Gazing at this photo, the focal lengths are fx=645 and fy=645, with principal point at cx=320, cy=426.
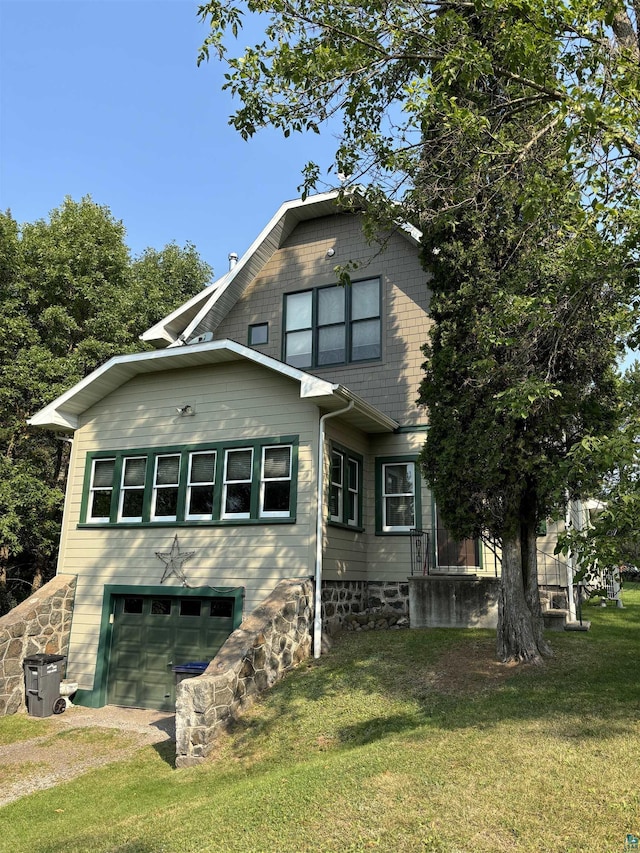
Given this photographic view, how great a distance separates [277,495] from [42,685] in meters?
5.51

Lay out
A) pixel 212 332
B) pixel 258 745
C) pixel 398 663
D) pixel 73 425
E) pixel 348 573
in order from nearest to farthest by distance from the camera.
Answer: pixel 258 745 < pixel 398 663 < pixel 348 573 < pixel 73 425 < pixel 212 332

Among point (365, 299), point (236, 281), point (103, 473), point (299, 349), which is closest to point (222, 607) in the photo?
point (103, 473)

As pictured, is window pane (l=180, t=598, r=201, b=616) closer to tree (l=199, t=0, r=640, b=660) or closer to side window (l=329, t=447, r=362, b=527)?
side window (l=329, t=447, r=362, b=527)

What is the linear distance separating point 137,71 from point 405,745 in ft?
36.2

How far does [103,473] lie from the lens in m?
13.9

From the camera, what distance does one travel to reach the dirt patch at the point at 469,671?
8617 millimetres

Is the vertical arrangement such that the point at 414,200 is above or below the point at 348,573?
above

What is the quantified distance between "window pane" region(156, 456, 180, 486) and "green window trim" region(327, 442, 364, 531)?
323 centimetres

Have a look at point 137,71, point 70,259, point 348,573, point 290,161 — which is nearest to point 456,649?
point 348,573

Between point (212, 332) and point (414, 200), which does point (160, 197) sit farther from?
point (414, 200)

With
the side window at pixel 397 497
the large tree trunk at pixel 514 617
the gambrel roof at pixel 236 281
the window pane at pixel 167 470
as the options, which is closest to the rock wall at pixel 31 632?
the window pane at pixel 167 470

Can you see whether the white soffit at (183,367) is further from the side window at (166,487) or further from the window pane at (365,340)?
the side window at (166,487)

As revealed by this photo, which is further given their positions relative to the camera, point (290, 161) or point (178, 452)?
point (178, 452)

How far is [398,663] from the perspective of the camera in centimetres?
984
